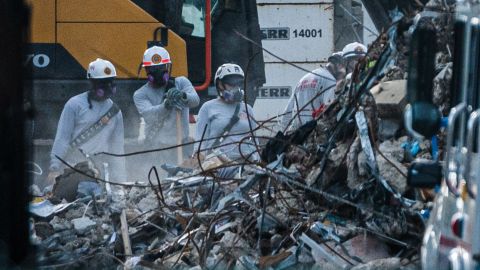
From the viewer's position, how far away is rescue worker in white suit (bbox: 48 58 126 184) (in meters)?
13.6

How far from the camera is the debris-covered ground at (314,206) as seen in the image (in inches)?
330

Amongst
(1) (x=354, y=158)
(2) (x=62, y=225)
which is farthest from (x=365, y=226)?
(2) (x=62, y=225)

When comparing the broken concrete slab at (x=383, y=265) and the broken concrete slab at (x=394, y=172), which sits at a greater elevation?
the broken concrete slab at (x=394, y=172)

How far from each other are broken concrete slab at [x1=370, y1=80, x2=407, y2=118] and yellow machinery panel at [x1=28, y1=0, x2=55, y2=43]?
764 centimetres

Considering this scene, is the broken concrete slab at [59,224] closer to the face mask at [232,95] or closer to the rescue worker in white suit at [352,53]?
the face mask at [232,95]

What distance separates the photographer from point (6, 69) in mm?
6488

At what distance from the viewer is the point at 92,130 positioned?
13680mm

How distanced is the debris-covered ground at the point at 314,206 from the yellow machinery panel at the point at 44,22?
19.6 feet

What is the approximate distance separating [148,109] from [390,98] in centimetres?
559

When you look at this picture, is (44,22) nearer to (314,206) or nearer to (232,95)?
(232,95)

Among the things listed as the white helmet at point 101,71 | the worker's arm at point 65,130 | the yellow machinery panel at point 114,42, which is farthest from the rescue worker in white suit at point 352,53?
the yellow machinery panel at point 114,42

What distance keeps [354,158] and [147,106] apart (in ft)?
18.7

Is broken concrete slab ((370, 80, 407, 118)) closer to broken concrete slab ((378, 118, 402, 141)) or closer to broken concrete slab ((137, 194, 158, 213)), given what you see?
broken concrete slab ((378, 118, 402, 141))

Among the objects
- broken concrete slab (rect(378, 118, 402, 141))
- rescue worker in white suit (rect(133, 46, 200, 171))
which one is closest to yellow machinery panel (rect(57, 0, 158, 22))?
rescue worker in white suit (rect(133, 46, 200, 171))
